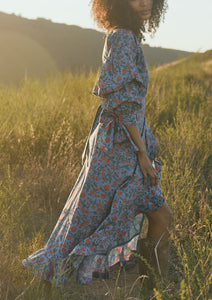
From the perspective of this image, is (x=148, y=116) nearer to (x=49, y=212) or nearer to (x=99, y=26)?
(x=49, y=212)

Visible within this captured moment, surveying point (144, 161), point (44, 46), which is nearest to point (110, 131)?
point (144, 161)

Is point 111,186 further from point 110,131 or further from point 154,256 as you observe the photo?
point 154,256

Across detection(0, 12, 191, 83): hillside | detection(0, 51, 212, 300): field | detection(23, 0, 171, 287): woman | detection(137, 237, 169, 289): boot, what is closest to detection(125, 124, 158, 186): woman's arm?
detection(23, 0, 171, 287): woman

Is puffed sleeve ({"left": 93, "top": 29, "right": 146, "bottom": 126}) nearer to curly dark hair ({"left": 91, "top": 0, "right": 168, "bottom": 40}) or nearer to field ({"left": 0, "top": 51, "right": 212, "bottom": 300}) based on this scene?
curly dark hair ({"left": 91, "top": 0, "right": 168, "bottom": 40})

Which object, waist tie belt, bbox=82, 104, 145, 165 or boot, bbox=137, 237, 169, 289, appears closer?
waist tie belt, bbox=82, 104, 145, 165

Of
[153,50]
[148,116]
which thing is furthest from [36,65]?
[148,116]

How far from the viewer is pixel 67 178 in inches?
140

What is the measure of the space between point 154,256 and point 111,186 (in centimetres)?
50

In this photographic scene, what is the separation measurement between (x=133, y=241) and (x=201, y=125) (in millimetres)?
2590

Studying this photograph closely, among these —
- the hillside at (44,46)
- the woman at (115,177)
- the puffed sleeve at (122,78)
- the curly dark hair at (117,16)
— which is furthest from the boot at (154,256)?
the hillside at (44,46)

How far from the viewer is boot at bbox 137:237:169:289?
2064mm

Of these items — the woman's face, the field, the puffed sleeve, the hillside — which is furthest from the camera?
the hillside

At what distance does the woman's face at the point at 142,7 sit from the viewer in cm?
198

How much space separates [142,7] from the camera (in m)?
2.00
